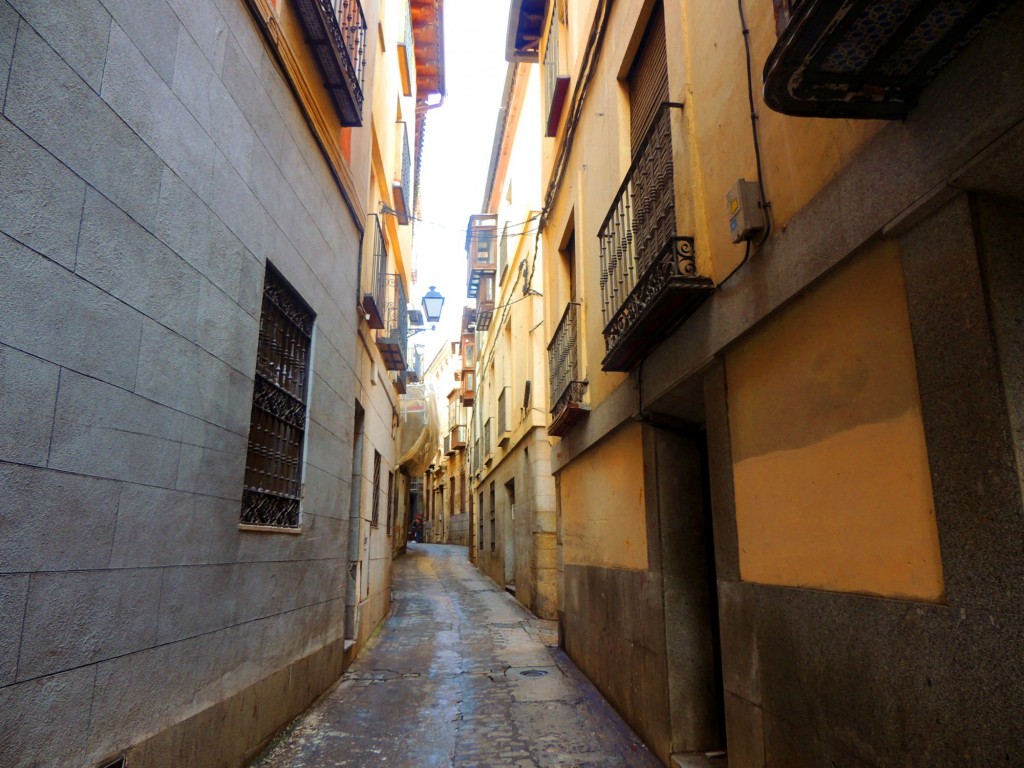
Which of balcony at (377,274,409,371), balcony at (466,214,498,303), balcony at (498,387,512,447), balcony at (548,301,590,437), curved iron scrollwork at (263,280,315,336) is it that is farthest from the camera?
balcony at (466,214,498,303)

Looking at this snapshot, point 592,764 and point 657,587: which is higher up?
point 657,587

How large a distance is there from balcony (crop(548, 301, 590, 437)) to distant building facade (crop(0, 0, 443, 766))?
8.14 feet

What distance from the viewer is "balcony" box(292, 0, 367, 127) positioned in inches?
211

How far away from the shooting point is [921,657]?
214cm

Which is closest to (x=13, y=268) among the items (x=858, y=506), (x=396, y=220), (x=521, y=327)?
(x=858, y=506)

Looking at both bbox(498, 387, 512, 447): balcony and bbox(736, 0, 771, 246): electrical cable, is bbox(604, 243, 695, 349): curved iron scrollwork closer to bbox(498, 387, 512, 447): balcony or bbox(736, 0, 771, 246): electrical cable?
bbox(736, 0, 771, 246): electrical cable

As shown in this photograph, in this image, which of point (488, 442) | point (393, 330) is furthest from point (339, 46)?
point (488, 442)

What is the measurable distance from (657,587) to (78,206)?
403 centimetres

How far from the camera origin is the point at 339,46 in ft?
19.4

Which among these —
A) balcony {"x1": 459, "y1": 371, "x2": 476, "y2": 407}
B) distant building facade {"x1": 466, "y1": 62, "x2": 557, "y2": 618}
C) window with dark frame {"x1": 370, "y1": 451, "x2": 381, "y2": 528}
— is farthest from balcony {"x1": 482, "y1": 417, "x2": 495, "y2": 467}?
window with dark frame {"x1": 370, "y1": 451, "x2": 381, "y2": 528}

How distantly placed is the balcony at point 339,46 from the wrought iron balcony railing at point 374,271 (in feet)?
6.47

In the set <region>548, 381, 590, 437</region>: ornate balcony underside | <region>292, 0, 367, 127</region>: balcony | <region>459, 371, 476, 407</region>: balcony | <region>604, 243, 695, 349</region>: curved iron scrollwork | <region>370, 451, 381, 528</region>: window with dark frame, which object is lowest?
<region>370, 451, 381, 528</region>: window with dark frame

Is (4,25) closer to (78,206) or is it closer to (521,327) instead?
(78,206)

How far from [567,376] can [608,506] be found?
1.96 meters
